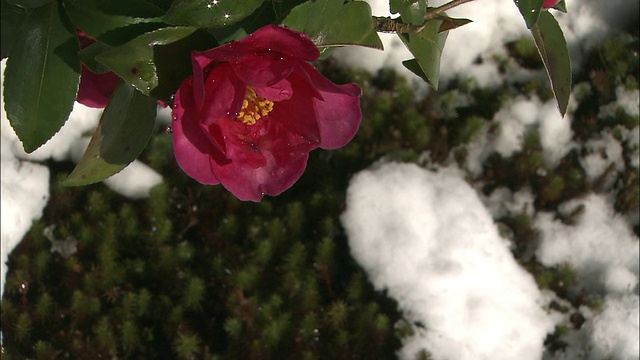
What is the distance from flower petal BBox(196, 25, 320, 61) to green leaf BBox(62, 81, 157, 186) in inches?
8.0

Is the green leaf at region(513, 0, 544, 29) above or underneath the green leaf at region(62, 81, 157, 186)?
above

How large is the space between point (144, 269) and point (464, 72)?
48.1 inches

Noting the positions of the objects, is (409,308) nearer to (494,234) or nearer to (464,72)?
(494,234)

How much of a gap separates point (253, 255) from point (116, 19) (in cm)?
126

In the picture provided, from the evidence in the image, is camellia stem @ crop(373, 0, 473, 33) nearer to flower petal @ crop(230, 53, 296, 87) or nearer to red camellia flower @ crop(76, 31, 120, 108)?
flower petal @ crop(230, 53, 296, 87)

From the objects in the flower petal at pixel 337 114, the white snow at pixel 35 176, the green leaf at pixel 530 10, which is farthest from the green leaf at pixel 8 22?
the white snow at pixel 35 176

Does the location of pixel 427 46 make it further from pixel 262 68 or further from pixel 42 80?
pixel 42 80

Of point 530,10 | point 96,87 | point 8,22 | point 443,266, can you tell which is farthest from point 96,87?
point 443,266

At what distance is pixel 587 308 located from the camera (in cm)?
206

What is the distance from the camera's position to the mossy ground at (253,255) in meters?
1.95

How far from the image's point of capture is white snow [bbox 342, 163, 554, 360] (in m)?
1.94

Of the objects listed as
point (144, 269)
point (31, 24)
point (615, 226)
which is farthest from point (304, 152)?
point (615, 226)

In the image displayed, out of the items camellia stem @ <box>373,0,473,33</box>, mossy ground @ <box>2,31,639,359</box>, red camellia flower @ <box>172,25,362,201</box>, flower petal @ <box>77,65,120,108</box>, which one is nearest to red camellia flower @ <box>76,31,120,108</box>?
flower petal @ <box>77,65,120,108</box>

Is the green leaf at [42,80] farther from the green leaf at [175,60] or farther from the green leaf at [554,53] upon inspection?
the green leaf at [554,53]
